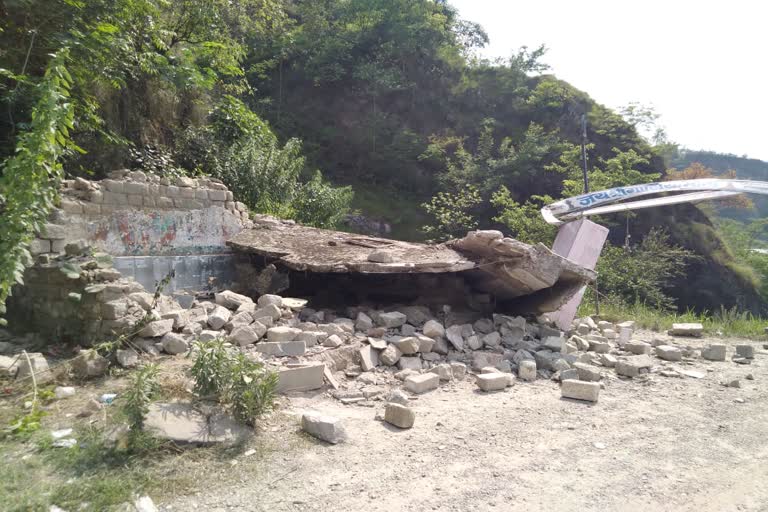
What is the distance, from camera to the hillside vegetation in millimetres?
6555

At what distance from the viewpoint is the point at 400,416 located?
365cm

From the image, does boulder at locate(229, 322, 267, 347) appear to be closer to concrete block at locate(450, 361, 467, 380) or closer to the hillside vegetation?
the hillside vegetation

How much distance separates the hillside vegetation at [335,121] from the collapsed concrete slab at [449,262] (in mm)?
2576

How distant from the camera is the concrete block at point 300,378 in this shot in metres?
4.09

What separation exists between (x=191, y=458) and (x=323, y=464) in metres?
0.81

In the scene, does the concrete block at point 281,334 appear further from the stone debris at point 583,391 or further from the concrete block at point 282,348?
the stone debris at point 583,391

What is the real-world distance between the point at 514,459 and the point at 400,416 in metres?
0.88

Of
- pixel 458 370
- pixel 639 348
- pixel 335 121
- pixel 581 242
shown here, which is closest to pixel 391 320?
pixel 458 370

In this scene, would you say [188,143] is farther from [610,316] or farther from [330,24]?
[330,24]

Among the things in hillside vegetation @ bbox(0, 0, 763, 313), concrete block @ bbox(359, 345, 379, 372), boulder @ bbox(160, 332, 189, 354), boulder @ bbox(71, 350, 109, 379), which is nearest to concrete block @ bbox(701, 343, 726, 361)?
concrete block @ bbox(359, 345, 379, 372)

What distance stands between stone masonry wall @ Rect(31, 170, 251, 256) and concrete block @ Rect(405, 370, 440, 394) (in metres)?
3.95

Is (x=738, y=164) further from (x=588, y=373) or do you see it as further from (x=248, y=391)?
(x=248, y=391)

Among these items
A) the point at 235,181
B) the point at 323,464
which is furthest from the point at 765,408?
the point at 235,181

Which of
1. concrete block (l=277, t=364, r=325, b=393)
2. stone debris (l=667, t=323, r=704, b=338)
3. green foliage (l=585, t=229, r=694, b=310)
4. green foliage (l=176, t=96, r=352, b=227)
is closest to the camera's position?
concrete block (l=277, t=364, r=325, b=393)
